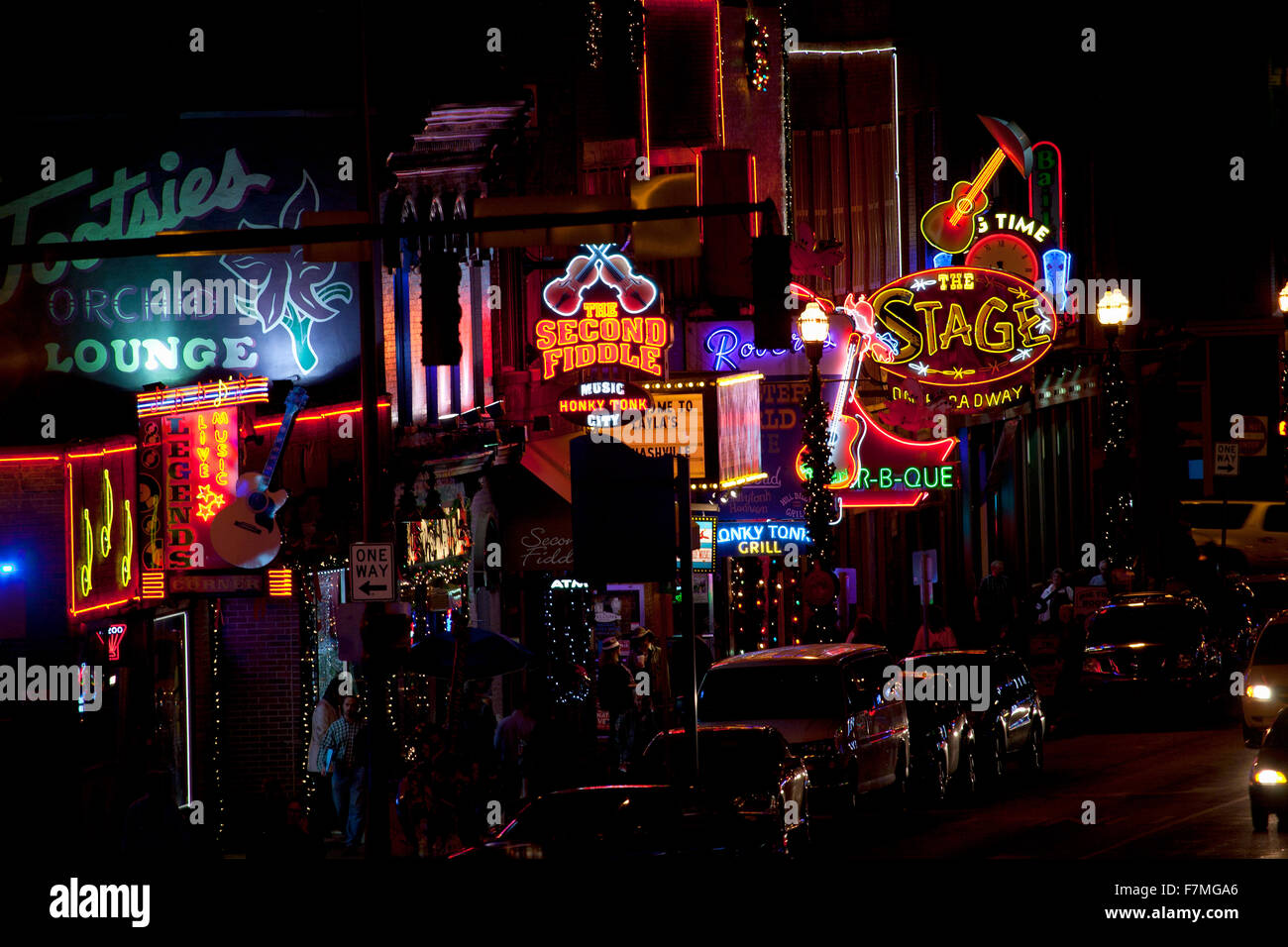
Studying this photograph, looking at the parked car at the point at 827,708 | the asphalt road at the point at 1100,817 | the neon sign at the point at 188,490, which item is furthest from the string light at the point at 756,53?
the neon sign at the point at 188,490

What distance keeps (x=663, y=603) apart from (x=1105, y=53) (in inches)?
964

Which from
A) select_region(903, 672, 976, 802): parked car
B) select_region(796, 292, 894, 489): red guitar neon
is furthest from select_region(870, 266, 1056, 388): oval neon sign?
select_region(903, 672, 976, 802): parked car

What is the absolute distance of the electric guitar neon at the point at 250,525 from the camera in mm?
20359

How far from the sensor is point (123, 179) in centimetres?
2381

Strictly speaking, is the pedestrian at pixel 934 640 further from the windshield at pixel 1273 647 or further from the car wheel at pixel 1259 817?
the car wheel at pixel 1259 817

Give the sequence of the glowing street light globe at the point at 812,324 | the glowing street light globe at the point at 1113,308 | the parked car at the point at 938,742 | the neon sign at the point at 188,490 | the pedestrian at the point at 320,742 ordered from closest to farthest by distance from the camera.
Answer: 1. the neon sign at the point at 188,490
2. the parked car at the point at 938,742
3. the pedestrian at the point at 320,742
4. the glowing street light globe at the point at 812,324
5. the glowing street light globe at the point at 1113,308

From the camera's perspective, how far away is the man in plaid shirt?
70.8ft

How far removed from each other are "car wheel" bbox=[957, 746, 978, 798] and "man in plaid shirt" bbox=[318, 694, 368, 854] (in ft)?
24.4

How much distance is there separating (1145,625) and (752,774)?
13258 mm

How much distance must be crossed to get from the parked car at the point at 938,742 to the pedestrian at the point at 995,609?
39.8 ft

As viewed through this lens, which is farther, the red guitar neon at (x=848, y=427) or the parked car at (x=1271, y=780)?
the red guitar neon at (x=848, y=427)

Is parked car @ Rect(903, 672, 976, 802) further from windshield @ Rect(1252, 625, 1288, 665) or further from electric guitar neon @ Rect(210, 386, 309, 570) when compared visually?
electric guitar neon @ Rect(210, 386, 309, 570)

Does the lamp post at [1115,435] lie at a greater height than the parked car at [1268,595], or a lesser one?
greater
